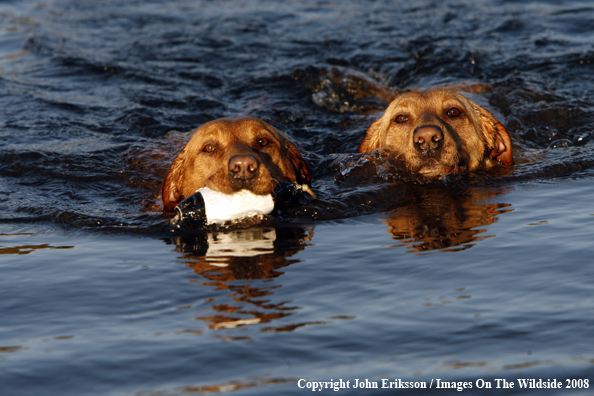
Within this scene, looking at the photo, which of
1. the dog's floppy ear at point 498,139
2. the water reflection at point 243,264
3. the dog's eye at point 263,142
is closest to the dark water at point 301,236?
the water reflection at point 243,264

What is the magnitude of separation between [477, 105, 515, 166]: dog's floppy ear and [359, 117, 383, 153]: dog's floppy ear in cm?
98

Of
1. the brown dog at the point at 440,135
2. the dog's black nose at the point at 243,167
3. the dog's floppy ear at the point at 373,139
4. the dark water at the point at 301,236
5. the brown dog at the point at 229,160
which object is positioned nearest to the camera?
the dark water at the point at 301,236

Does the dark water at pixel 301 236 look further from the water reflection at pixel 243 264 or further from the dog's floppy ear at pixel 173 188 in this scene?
the dog's floppy ear at pixel 173 188

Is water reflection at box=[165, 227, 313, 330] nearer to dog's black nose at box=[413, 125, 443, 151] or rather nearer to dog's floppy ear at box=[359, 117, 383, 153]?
dog's black nose at box=[413, 125, 443, 151]

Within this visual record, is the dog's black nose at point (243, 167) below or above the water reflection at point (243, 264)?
above

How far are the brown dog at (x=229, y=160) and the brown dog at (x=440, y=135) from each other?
977 millimetres

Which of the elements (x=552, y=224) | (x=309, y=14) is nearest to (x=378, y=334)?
(x=552, y=224)

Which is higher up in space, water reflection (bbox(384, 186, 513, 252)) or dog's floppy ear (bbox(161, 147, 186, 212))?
dog's floppy ear (bbox(161, 147, 186, 212))

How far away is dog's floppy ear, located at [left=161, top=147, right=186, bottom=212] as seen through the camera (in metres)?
5.95

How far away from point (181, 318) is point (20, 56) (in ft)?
32.6

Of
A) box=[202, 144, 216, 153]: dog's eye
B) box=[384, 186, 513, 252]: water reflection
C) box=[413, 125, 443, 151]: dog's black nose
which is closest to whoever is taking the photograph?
box=[384, 186, 513, 252]: water reflection

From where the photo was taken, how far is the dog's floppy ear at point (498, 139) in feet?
21.9

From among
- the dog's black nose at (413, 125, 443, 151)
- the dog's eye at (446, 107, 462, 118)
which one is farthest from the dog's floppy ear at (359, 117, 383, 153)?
the dog's black nose at (413, 125, 443, 151)

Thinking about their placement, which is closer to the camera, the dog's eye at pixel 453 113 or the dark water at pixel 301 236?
the dark water at pixel 301 236
